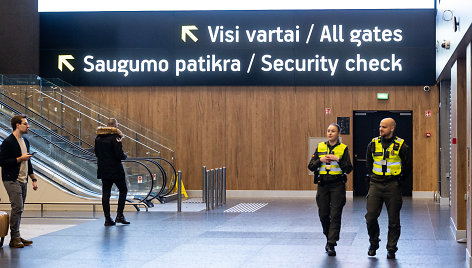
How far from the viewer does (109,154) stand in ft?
40.5

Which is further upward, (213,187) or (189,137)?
(189,137)

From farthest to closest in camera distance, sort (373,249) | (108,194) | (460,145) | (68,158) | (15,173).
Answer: (68,158)
(108,194)
(460,145)
(15,173)
(373,249)

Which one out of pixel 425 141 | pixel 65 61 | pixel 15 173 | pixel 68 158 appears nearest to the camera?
pixel 15 173

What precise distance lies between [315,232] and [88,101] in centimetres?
805

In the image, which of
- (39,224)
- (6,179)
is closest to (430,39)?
(39,224)

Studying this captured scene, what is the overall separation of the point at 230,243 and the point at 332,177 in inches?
69.2

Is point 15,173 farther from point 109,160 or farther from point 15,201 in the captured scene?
point 109,160

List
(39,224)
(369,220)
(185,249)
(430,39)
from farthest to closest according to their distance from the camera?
(430,39), (39,224), (185,249), (369,220)

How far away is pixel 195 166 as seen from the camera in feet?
63.1

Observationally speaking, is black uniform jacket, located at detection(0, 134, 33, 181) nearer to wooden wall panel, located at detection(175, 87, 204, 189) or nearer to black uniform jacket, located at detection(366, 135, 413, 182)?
black uniform jacket, located at detection(366, 135, 413, 182)

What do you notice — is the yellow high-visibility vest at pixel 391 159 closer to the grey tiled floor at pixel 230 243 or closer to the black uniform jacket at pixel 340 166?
the black uniform jacket at pixel 340 166

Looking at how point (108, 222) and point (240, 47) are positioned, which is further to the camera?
point (240, 47)

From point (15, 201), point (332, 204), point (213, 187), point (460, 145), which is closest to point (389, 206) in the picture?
point (332, 204)

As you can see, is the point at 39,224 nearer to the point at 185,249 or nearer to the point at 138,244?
the point at 138,244
